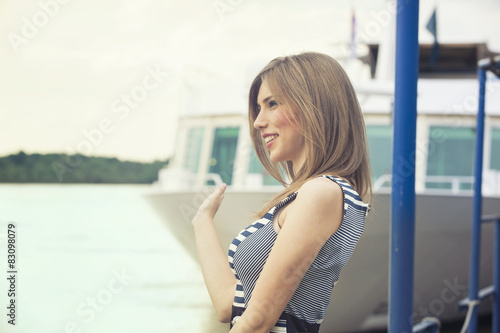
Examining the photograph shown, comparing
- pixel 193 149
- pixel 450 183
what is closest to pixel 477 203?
pixel 450 183

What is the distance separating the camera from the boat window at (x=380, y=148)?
4.88m

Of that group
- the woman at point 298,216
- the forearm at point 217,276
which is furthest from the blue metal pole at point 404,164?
the forearm at point 217,276

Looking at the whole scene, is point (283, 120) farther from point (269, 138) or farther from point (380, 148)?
point (380, 148)

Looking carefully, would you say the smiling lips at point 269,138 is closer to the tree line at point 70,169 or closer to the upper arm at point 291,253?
the upper arm at point 291,253

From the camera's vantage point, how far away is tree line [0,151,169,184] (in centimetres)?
138

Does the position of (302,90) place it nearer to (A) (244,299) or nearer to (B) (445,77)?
(A) (244,299)

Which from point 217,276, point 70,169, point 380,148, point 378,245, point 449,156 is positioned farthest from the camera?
point 449,156

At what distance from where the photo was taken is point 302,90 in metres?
0.94

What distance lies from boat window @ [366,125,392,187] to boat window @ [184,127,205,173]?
68.5 inches

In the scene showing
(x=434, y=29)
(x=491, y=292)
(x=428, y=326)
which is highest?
(x=434, y=29)

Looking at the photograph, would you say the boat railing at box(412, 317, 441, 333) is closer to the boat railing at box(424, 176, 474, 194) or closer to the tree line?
the tree line

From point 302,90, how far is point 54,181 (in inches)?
40.6

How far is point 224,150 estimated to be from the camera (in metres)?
5.01

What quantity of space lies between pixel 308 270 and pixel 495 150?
5.03 m
